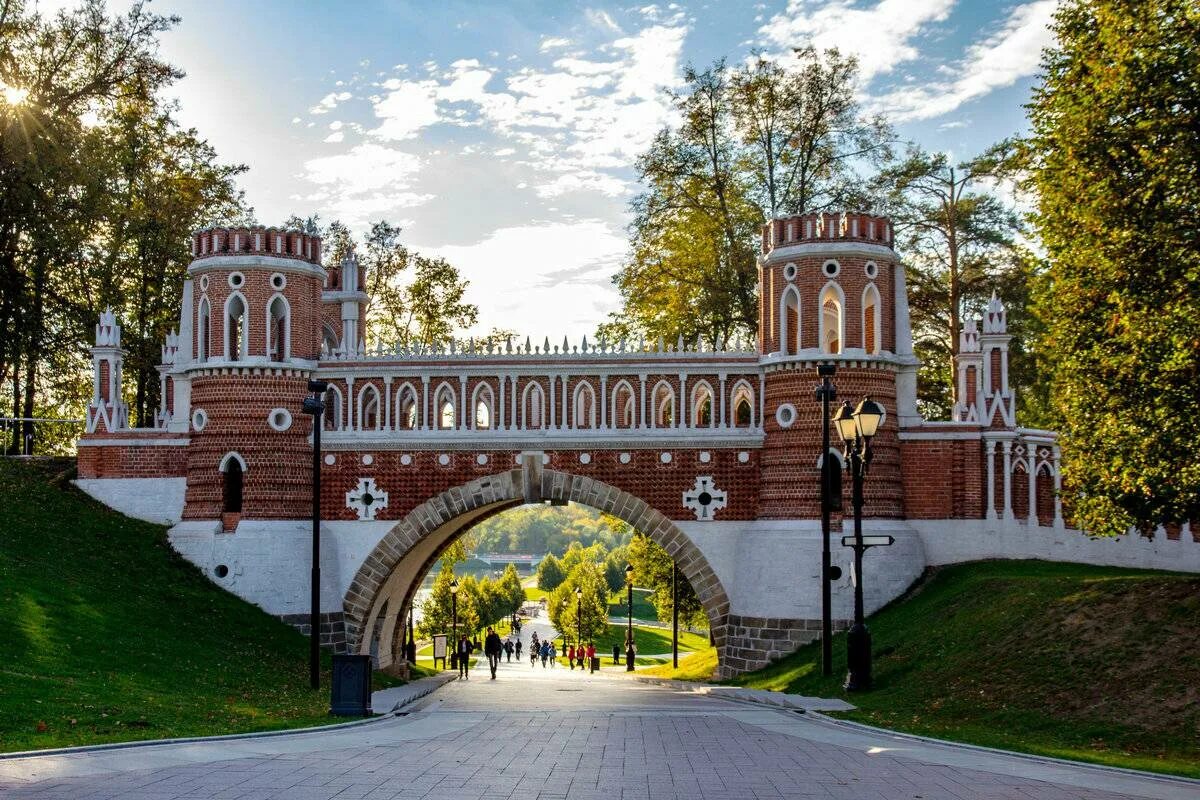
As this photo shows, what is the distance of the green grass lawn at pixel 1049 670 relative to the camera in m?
15.3

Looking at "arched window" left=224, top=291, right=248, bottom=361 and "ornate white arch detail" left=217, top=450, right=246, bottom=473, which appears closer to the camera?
"ornate white arch detail" left=217, top=450, right=246, bottom=473

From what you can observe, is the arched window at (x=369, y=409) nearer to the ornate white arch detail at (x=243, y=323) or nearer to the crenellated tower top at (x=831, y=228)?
the ornate white arch detail at (x=243, y=323)

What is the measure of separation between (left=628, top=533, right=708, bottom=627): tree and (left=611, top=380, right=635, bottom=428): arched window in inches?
497

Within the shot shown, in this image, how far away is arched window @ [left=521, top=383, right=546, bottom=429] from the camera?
28.0 meters

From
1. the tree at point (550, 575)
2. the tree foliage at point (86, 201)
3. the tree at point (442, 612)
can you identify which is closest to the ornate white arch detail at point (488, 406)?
the tree foliage at point (86, 201)

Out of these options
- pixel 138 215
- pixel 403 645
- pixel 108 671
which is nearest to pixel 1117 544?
pixel 403 645

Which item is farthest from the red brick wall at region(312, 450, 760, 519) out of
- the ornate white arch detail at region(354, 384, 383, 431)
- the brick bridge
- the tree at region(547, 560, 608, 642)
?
the tree at region(547, 560, 608, 642)

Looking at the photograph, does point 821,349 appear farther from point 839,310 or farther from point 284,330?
point 284,330

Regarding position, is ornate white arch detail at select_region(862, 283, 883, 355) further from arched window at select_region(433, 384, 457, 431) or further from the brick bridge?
arched window at select_region(433, 384, 457, 431)

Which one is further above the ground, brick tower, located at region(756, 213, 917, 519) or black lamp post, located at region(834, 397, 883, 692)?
brick tower, located at region(756, 213, 917, 519)

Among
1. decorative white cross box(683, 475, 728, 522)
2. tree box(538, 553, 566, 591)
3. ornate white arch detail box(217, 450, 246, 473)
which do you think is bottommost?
tree box(538, 553, 566, 591)

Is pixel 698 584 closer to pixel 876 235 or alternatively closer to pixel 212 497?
pixel 876 235

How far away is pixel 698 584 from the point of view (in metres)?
27.4

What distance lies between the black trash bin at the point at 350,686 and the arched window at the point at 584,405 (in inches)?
436
